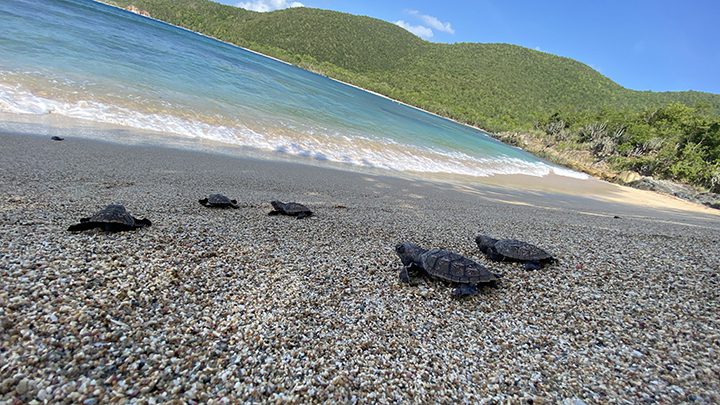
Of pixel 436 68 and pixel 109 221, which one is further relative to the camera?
pixel 436 68

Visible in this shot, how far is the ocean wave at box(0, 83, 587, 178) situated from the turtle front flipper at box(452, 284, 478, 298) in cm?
1185

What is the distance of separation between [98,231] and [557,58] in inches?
6106

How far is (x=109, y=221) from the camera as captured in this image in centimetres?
444

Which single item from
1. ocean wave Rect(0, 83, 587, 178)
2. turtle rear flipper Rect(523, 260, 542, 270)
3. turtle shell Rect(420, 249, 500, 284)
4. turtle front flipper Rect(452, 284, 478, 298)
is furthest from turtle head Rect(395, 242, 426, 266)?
ocean wave Rect(0, 83, 587, 178)

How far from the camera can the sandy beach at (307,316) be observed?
250cm

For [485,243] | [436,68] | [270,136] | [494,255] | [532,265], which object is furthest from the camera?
[436,68]

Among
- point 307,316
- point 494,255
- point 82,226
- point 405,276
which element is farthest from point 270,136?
point 307,316

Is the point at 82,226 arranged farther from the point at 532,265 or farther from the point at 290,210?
the point at 532,265

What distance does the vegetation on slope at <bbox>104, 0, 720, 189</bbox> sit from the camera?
92.3 m

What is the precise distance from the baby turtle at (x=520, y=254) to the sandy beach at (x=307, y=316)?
166 millimetres

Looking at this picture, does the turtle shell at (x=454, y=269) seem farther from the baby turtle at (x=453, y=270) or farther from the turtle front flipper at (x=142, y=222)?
the turtle front flipper at (x=142, y=222)

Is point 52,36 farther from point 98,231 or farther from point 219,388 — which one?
point 219,388

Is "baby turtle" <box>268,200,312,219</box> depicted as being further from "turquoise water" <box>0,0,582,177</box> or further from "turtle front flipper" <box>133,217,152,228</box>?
"turquoise water" <box>0,0,582,177</box>

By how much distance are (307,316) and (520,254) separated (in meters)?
3.67
